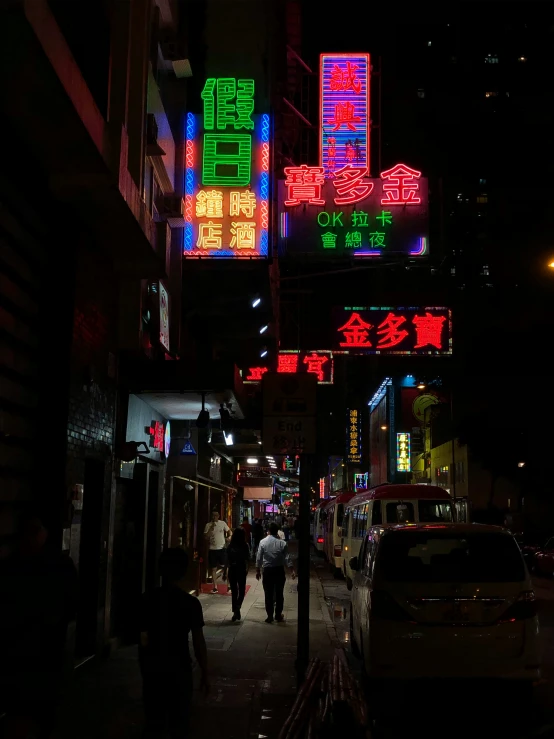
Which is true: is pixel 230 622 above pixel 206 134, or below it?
below

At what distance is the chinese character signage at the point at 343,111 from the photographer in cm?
1709

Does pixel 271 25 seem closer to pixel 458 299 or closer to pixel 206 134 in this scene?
pixel 206 134

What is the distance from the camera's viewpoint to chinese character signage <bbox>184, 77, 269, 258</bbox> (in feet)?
43.2

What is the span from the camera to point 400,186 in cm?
1612

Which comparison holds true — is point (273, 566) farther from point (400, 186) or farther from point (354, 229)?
point (400, 186)

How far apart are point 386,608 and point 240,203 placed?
8.32 meters

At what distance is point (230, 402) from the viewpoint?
12.4m

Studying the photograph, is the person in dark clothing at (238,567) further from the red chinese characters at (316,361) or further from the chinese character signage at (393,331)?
the red chinese characters at (316,361)

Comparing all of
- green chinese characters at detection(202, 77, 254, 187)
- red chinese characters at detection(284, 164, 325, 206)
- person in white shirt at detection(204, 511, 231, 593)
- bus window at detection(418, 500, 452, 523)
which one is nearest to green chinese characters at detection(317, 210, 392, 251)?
red chinese characters at detection(284, 164, 325, 206)

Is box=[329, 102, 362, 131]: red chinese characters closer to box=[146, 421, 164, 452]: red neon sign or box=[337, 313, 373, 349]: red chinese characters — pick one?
box=[337, 313, 373, 349]: red chinese characters

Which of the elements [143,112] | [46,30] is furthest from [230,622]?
[46,30]

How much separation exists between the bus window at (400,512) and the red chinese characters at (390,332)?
239 inches

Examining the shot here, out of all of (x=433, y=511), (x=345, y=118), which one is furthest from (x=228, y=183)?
(x=433, y=511)

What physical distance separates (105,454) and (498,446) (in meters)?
34.0
